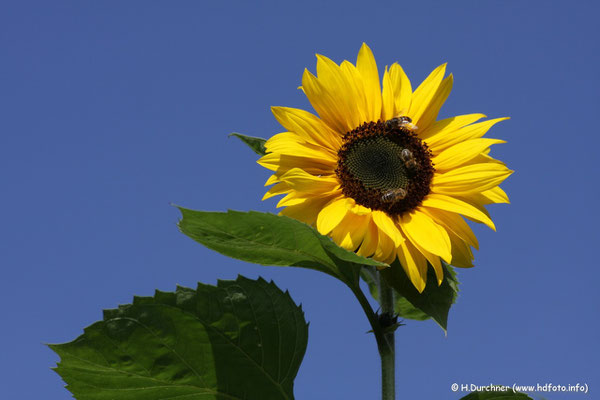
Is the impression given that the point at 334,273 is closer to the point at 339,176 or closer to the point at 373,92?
the point at 339,176

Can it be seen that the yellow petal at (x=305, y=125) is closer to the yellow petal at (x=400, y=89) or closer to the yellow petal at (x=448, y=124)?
the yellow petal at (x=400, y=89)

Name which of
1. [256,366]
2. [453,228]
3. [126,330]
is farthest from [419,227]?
[126,330]

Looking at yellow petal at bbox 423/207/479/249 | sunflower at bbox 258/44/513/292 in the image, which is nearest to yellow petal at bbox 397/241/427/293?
sunflower at bbox 258/44/513/292

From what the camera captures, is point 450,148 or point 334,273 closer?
point 334,273

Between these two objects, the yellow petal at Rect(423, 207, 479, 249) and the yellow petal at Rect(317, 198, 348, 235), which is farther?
the yellow petal at Rect(423, 207, 479, 249)

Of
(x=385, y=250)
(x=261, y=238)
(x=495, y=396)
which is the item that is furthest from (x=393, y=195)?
(x=495, y=396)

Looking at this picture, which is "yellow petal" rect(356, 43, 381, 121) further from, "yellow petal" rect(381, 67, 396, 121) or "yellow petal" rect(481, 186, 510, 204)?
"yellow petal" rect(481, 186, 510, 204)
